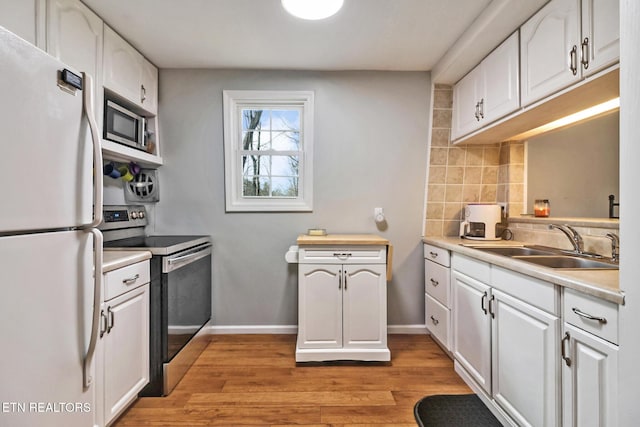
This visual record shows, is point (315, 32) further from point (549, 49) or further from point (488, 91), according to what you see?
point (549, 49)

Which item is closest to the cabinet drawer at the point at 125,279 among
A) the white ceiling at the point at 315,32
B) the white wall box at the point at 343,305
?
the white wall box at the point at 343,305

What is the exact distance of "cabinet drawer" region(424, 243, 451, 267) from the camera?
88.4 inches

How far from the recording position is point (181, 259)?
2.01m

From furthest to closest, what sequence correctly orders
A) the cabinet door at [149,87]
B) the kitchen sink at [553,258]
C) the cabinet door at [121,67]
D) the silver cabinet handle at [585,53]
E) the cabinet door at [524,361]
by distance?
the cabinet door at [149,87], the cabinet door at [121,67], the kitchen sink at [553,258], the silver cabinet handle at [585,53], the cabinet door at [524,361]

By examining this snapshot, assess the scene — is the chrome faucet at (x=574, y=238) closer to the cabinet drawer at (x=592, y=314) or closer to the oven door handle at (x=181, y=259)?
the cabinet drawer at (x=592, y=314)

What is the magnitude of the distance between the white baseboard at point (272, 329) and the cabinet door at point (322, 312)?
567 mm

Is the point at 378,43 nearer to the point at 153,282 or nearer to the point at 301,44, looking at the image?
the point at 301,44

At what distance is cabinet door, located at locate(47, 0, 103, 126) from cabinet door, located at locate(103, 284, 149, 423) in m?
1.15

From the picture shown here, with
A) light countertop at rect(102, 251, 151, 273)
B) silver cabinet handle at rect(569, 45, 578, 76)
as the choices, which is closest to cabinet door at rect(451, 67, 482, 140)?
silver cabinet handle at rect(569, 45, 578, 76)

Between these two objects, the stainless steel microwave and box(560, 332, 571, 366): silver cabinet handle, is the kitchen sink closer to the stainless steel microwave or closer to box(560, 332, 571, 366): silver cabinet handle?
box(560, 332, 571, 366): silver cabinet handle

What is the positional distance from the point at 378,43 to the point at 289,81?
2.77 feet

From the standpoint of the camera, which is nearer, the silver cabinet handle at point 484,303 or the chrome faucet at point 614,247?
the chrome faucet at point 614,247

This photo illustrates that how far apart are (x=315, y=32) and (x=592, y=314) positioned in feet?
7.12

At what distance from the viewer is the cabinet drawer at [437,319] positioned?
2.21m
